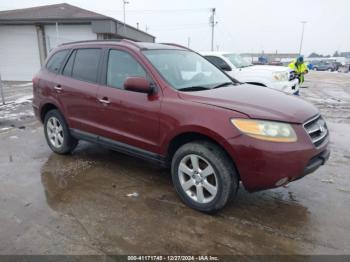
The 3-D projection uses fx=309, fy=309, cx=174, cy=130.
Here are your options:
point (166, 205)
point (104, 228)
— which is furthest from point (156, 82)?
point (104, 228)

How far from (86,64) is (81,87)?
0.38 meters

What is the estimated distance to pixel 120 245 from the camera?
2855mm

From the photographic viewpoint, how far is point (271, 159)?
288cm

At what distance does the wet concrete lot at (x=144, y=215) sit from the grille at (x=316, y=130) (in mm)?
847

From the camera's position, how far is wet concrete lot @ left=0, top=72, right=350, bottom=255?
2869 millimetres

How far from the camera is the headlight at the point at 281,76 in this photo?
845 cm

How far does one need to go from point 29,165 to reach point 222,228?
3312 millimetres

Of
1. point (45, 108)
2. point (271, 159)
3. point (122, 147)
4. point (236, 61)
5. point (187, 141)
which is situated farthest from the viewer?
point (236, 61)

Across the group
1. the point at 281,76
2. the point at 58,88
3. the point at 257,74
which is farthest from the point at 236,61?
the point at 58,88

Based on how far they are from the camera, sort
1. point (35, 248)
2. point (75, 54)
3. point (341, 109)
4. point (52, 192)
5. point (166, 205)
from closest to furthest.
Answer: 1. point (35, 248)
2. point (166, 205)
3. point (52, 192)
4. point (75, 54)
5. point (341, 109)

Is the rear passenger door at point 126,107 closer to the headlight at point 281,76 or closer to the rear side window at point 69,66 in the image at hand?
the rear side window at point 69,66

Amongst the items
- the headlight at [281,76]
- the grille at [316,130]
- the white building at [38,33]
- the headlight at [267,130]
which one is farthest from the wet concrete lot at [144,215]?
the white building at [38,33]

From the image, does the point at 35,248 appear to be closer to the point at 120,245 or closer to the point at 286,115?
the point at 120,245

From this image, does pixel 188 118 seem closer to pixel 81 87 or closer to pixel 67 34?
pixel 81 87
